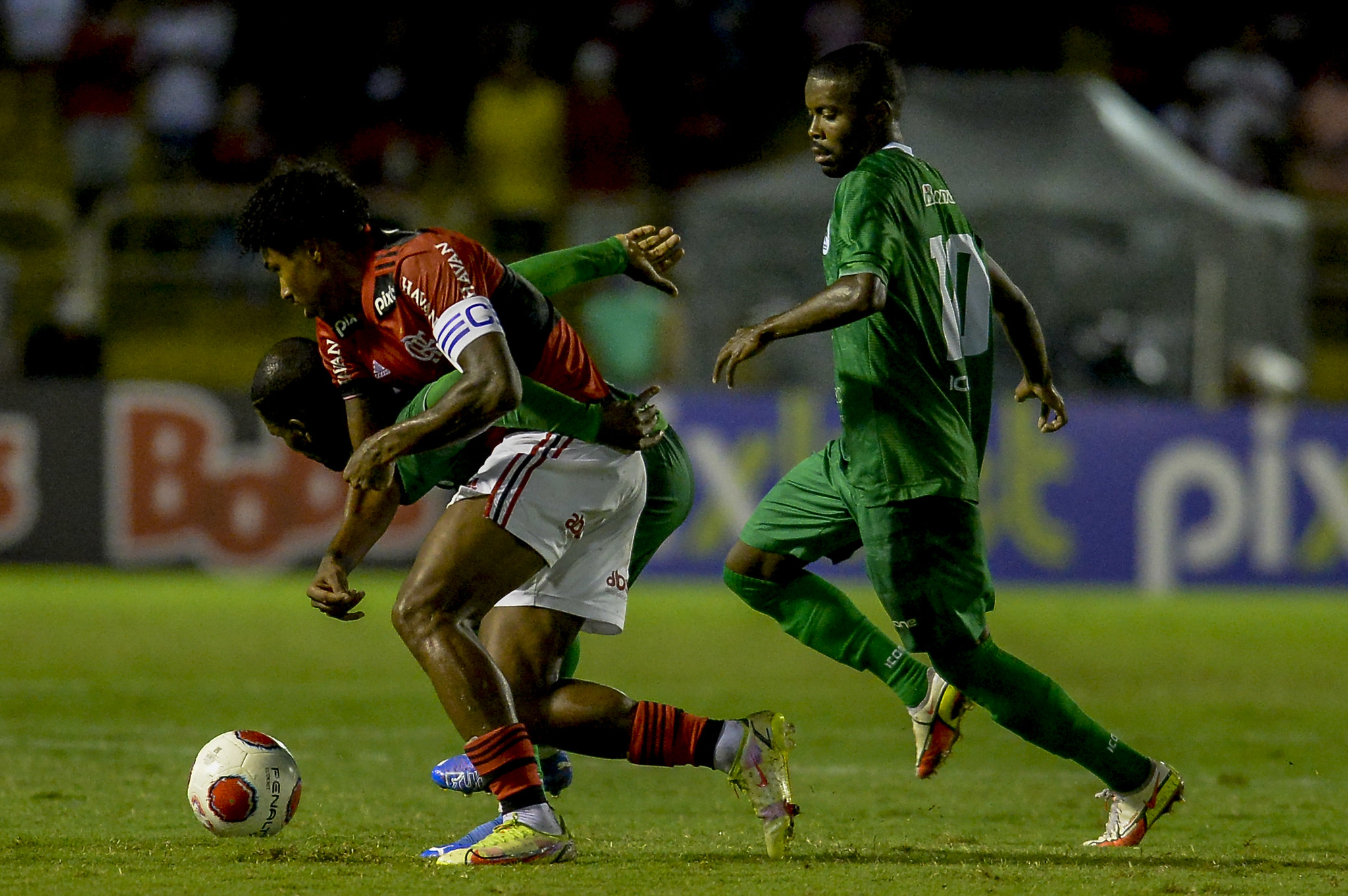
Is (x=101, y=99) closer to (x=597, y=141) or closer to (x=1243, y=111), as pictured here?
(x=597, y=141)

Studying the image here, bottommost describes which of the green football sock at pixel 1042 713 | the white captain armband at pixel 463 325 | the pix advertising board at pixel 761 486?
the pix advertising board at pixel 761 486

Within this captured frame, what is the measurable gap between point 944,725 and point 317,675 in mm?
4872

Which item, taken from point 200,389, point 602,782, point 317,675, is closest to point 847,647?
point 602,782

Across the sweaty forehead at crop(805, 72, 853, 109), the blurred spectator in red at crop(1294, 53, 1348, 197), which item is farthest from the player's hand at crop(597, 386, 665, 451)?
the blurred spectator in red at crop(1294, 53, 1348, 197)

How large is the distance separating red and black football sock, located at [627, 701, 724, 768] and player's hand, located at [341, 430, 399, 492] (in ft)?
3.61

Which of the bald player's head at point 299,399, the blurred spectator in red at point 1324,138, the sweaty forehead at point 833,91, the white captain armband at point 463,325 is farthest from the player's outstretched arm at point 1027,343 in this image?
the blurred spectator in red at point 1324,138

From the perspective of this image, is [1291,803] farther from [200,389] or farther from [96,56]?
[96,56]

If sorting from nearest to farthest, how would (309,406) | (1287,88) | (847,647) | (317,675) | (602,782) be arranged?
1. (309,406)
2. (847,647)
3. (602,782)
4. (317,675)
5. (1287,88)

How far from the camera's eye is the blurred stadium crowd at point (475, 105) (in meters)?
15.2

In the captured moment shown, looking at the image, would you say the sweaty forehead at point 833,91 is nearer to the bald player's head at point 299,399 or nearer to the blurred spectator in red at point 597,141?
the bald player's head at point 299,399

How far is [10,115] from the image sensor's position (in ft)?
56.6

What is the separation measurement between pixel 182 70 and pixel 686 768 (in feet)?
39.1

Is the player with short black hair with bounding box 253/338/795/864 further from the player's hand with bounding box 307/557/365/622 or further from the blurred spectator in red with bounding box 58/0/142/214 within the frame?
the blurred spectator in red with bounding box 58/0/142/214

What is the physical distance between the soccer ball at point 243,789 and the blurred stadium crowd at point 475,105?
973 cm
